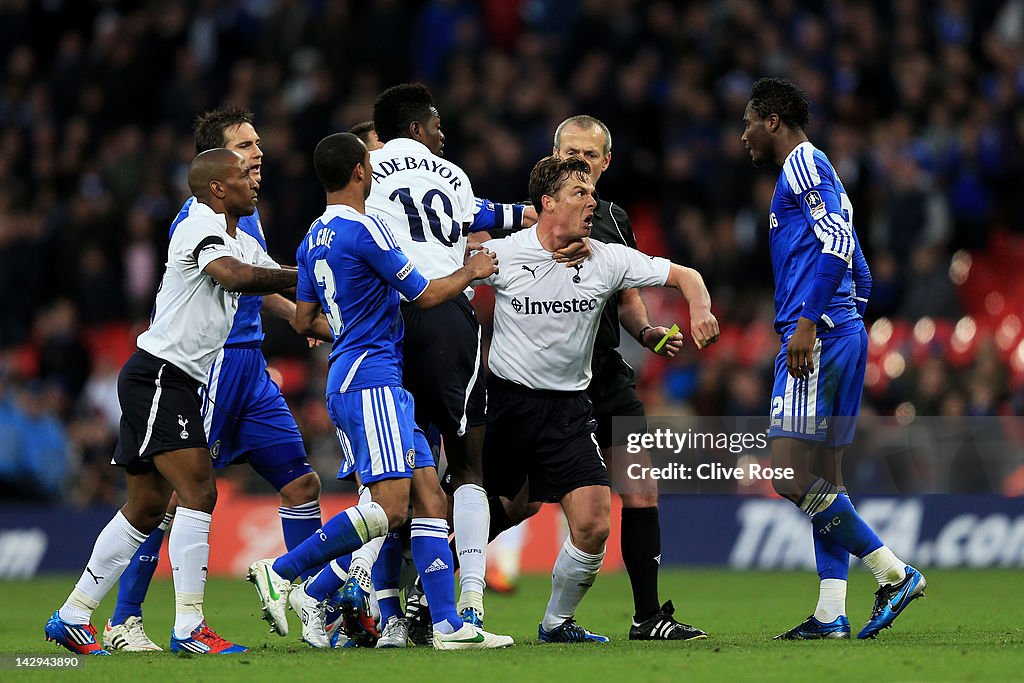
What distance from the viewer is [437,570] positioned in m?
7.57

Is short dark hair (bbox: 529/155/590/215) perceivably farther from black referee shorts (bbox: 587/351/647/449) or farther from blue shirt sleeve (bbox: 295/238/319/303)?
blue shirt sleeve (bbox: 295/238/319/303)

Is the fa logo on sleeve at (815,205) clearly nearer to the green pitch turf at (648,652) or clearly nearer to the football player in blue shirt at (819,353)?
the football player in blue shirt at (819,353)

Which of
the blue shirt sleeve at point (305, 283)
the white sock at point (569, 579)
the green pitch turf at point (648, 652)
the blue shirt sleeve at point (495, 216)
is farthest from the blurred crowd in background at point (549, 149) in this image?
the blue shirt sleeve at point (305, 283)

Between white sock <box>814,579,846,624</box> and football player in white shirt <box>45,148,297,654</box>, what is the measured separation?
3070mm

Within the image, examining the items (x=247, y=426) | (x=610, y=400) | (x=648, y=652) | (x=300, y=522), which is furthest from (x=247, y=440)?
(x=648, y=652)

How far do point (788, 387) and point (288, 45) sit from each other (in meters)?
14.2

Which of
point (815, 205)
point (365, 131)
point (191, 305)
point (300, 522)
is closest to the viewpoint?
point (191, 305)

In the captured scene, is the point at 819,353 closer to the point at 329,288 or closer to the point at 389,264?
the point at 389,264

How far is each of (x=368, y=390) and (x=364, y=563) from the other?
0.92 m

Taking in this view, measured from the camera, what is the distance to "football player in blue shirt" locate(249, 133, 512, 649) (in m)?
7.39

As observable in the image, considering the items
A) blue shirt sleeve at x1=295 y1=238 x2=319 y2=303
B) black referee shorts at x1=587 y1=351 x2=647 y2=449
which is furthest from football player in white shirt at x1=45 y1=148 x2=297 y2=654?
black referee shorts at x1=587 y1=351 x2=647 y2=449

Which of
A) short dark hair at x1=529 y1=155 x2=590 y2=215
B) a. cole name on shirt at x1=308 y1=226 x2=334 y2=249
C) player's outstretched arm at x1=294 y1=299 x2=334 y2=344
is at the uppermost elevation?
short dark hair at x1=529 y1=155 x2=590 y2=215

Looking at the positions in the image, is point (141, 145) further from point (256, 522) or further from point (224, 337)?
point (224, 337)

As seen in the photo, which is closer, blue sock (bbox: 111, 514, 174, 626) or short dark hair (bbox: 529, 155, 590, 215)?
short dark hair (bbox: 529, 155, 590, 215)
